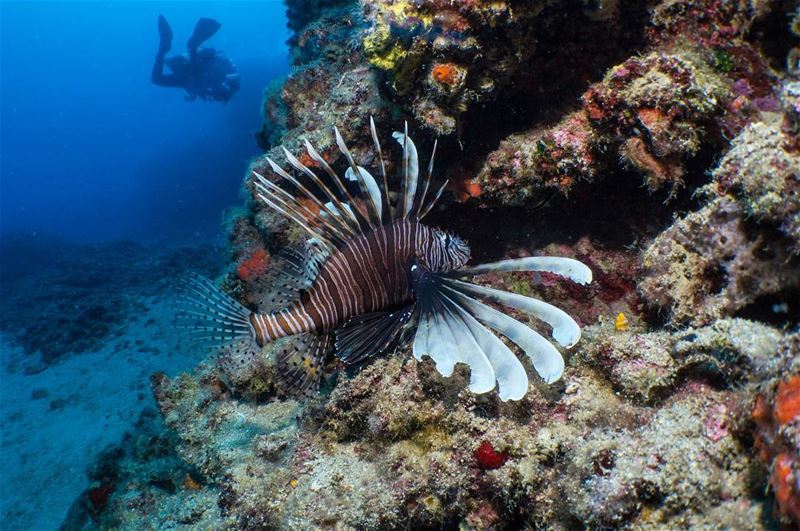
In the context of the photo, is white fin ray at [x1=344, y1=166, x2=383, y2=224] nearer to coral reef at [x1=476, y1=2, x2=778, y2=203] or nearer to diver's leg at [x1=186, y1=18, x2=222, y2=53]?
coral reef at [x1=476, y1=2, x2=778, y2=203]

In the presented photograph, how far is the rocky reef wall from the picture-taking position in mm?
1771

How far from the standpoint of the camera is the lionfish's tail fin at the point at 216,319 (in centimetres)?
319

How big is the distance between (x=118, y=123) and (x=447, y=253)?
8211cm

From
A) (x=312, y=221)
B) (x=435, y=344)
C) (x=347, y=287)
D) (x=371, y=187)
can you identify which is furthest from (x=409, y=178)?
(x=435, y=344)

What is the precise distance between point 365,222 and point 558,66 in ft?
5.98

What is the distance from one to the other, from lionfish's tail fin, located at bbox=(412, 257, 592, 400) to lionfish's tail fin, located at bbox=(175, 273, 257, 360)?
4.26 ft

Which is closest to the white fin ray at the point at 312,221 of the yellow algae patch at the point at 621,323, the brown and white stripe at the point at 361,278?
the brown and white stripe at the point at 361,278

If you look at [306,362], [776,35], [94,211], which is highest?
[94,211]

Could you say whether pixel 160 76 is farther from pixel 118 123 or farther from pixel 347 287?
pixel 118 123

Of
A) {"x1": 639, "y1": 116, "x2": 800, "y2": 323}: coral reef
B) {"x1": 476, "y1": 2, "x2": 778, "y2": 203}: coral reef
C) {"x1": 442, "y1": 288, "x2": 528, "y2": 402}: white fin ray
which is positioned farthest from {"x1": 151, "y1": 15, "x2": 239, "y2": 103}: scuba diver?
{"x1": 639, "y1": 116, "x2": 800, "y2": 323}: coral reef

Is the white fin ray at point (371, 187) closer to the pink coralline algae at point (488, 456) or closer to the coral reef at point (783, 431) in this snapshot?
the pink coralline algae at point (488, 456)

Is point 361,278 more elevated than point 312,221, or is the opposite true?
point 312,221

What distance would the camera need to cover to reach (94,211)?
145 ft

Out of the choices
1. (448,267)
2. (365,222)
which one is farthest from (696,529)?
(365,222)
